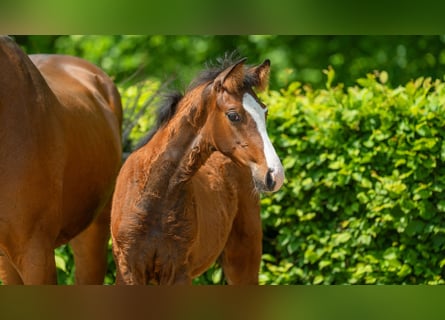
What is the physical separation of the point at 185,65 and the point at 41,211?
679 cm

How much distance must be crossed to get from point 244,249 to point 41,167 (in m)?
1.73

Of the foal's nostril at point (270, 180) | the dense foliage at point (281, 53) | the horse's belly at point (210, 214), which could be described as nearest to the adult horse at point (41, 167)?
the horse's belly at point (210, 214)

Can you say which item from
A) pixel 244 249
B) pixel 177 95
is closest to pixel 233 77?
pixel 177 95

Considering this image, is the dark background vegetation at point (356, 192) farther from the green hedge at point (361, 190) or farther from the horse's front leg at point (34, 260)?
the horse's front leg at point (34, 260)

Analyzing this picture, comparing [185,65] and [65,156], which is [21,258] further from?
[185,65]

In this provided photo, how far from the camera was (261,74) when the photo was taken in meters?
3.26

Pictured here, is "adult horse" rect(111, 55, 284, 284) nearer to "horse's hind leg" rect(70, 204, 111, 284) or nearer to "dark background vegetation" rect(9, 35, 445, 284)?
"horse's hind leg" rect(70, 204, 111, 284)

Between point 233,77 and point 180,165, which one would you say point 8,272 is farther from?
point 233,77

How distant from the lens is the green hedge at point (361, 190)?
17.1 feet

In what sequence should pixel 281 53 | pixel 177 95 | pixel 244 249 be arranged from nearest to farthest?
pixel 177 95, pixel 244 249, pixel 281 53

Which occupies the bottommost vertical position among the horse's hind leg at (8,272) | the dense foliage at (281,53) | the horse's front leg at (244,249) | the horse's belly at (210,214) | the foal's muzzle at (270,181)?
the horse's hind leg at (8,272)

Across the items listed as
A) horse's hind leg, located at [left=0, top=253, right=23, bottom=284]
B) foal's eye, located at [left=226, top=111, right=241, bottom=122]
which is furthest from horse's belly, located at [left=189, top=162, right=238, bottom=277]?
horse's hind leg, located at [left=0, top=253, right=23, bottom=284]
